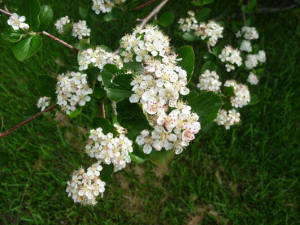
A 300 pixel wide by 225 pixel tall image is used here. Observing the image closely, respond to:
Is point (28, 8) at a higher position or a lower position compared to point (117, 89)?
higher

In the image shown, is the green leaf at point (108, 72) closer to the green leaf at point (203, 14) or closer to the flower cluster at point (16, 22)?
the flower cluster at point (16, 22)

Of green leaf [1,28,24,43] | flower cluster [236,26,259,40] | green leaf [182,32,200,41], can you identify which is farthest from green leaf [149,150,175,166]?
flower cluster [236,26,259,40]

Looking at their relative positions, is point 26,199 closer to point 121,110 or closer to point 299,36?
point 121,110

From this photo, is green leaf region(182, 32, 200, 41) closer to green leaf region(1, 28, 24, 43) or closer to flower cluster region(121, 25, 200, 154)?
flower cluster region(121, 25, 200, 154)

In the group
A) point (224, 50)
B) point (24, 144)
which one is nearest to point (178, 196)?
point (224, 50)

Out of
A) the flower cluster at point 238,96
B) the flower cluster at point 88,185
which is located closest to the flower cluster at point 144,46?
the flower cluster at point 88,185

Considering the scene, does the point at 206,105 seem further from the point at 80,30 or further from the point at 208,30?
the point at 80,30
